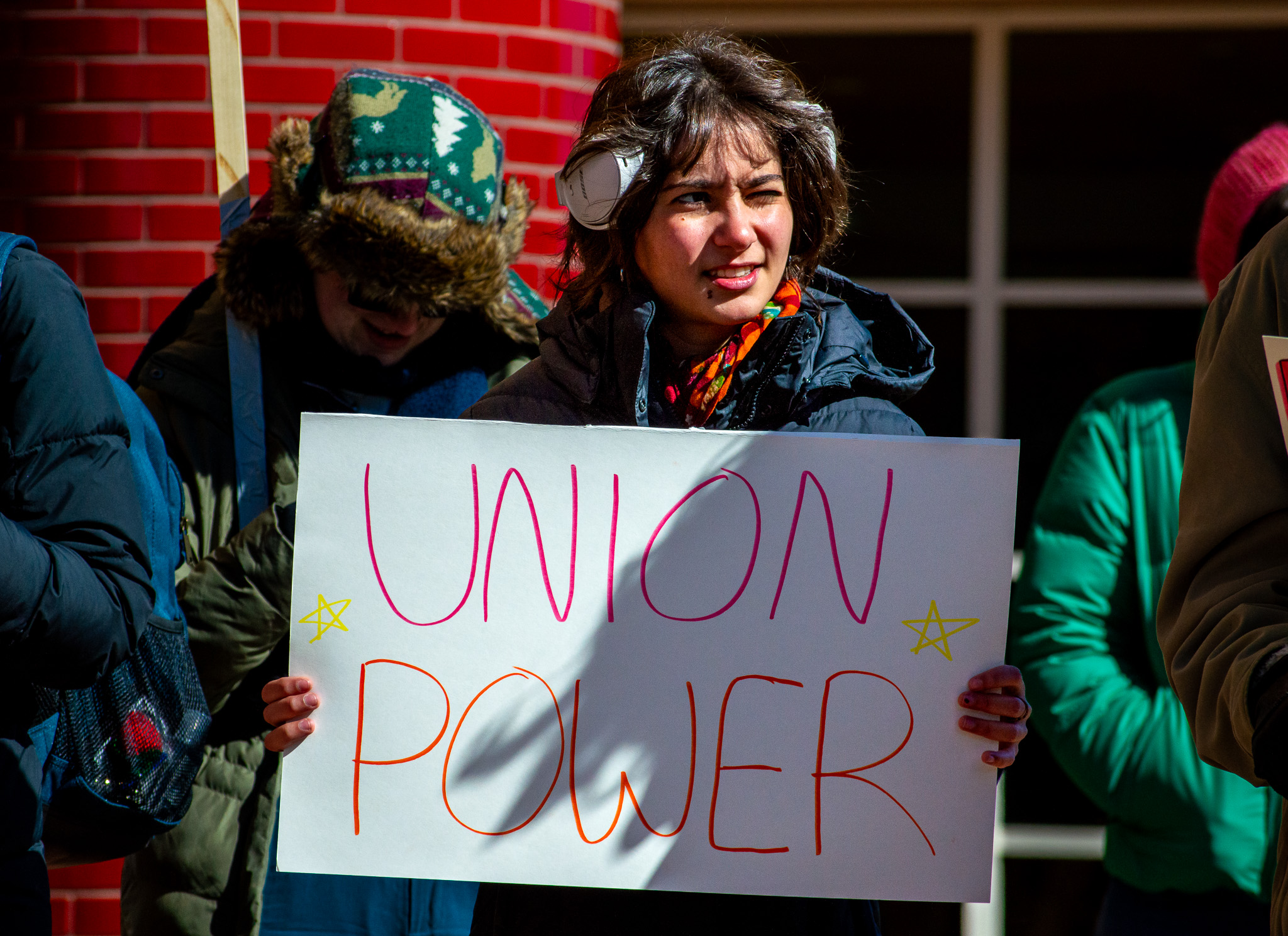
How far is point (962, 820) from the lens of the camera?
1.61m

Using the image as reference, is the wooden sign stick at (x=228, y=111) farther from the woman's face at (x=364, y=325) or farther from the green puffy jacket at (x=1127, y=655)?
the green puffy jacket at (x=1127, y=655)

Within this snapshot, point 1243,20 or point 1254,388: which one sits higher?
point 1243,20

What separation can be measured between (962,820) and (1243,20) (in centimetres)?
304

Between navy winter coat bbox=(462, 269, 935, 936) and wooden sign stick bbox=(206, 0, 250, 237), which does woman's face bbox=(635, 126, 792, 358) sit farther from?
wooden sign stick bbox=(206, 0, 250, 237)

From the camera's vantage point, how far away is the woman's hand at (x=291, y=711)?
1.65 metres

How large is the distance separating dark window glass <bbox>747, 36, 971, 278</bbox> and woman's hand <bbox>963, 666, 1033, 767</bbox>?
96.6 inches

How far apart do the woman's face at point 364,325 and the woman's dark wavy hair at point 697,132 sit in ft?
2.10

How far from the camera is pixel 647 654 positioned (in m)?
1.65

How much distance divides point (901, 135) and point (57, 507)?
3.16 metres

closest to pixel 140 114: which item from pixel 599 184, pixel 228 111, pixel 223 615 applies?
pixel 228 111

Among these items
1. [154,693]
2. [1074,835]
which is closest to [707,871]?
[154,693]

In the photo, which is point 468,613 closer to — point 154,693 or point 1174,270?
point 154,693

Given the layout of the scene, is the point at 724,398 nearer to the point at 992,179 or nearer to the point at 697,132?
the point at 697,132

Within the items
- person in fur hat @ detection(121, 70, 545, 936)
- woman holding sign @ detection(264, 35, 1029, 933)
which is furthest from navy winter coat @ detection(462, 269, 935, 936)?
person in fur hat @ detection(121, 70, 545, 936)
